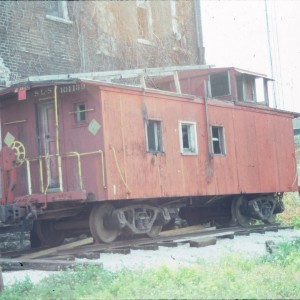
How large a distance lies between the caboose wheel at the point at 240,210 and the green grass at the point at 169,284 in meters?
8.36

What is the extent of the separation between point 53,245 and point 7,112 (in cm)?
317

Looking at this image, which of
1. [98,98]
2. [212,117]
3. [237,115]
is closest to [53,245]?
[98,98]

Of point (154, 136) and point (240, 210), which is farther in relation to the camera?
point (240, 210)

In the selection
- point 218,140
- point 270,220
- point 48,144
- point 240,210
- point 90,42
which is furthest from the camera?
point 270,220

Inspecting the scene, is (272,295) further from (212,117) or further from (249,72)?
(249,72)

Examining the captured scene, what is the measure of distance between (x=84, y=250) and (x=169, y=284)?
194 inches

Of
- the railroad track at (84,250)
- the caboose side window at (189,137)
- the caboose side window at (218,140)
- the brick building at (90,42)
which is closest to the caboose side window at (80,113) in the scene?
the brick building at (90,42)

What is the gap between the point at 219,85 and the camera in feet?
55.6

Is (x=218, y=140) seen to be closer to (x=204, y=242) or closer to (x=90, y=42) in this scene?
(x=204, y=242)

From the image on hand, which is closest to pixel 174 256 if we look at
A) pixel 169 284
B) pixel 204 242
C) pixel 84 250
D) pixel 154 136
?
pixel 204 242

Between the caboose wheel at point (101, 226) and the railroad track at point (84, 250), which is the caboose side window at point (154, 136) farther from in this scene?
the railroad track at point (84, 250)

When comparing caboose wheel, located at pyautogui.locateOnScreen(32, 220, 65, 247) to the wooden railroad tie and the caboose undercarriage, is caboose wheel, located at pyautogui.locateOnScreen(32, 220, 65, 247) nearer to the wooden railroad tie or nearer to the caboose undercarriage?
the caboose undercarriage

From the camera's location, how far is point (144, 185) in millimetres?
13117

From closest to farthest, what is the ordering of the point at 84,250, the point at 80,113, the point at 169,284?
the point at 169,284, the point at 84,250, the point at 80,113
